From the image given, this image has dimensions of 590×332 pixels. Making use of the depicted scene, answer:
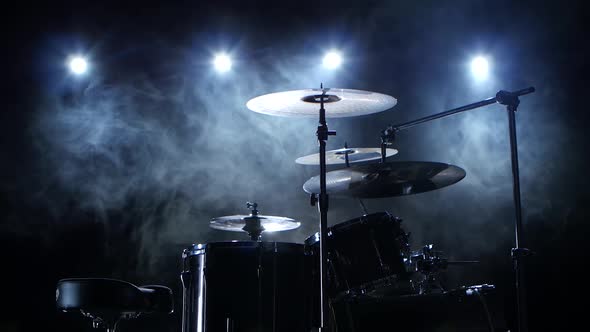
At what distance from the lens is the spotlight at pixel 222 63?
17.6 ft

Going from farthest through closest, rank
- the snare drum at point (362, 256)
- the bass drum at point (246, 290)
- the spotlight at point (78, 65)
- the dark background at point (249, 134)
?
the spotlight at point (78, 65) < the dark background at point (249, 134) < the snare drum at point (362, 256) < the bass drum at point (246, 290)

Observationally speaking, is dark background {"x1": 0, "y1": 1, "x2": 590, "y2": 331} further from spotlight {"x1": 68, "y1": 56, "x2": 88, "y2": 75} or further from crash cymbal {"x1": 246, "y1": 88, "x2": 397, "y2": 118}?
crash cymbal {"x1": 246, "y1": 88, "x2": 397, "y2": 118}

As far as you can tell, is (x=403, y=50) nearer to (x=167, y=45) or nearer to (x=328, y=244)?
(x=167, y=45)

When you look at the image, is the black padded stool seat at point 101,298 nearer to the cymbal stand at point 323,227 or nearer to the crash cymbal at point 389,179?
the cymbal stand at point 323,227

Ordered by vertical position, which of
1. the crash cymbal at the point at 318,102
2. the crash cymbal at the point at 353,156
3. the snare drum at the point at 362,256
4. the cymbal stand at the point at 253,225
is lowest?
the snare drum at the point at 362,256

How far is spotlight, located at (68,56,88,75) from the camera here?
5.04m

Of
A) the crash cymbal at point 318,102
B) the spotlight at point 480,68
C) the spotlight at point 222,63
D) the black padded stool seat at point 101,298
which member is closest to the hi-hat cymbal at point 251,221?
the crash cymbal at point 318,102

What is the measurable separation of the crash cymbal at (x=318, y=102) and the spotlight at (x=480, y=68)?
203 cm

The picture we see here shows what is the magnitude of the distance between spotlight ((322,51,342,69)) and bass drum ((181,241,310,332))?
2.37 metres

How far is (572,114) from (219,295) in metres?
3.21

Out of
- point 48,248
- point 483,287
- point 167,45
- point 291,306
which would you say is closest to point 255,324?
point 291,306

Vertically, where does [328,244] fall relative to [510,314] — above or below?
above

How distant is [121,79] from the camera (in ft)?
16.9

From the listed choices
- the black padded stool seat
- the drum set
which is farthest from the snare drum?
the black padded stool seat
